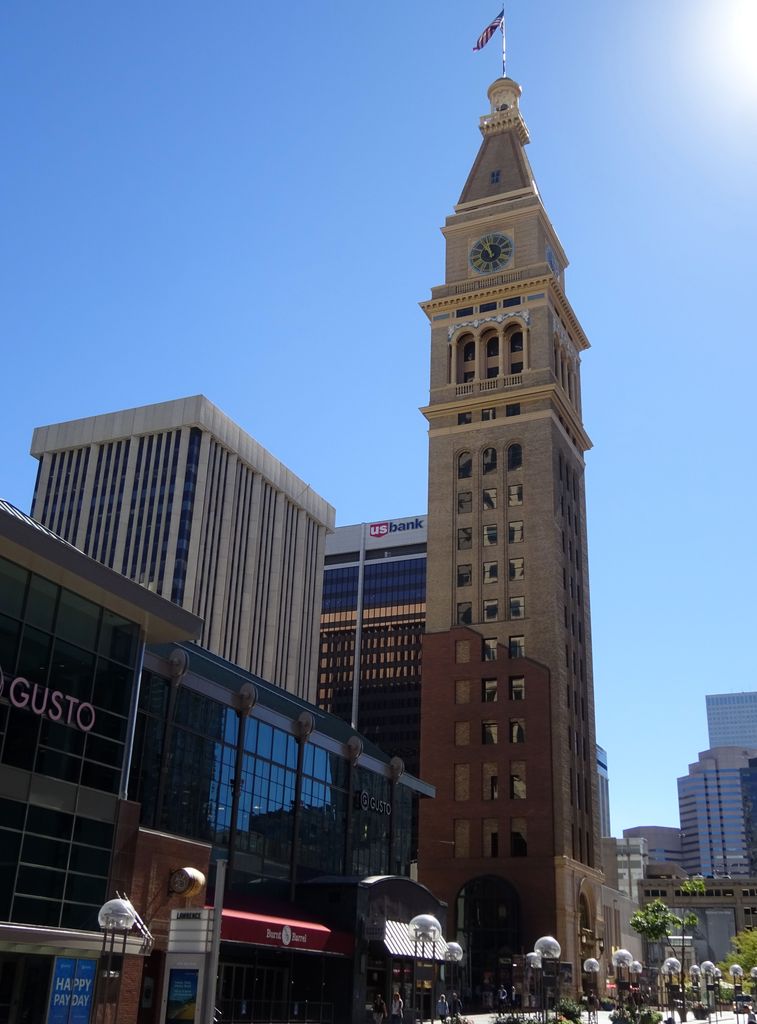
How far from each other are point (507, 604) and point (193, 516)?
55.0 m

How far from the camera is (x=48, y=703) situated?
3259 cm

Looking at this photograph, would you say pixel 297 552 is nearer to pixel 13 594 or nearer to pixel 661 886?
pixel 661 886

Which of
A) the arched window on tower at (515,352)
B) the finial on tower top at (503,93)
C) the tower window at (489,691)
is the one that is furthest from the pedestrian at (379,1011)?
the finial on tower top at (503,93)

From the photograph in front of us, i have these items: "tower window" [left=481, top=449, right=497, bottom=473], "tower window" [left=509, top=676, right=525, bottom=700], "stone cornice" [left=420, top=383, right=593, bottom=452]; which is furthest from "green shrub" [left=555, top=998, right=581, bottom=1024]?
"stone cornice" [left=420, top=383, right=593, bottom=452]

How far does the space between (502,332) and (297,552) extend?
63.8 metres

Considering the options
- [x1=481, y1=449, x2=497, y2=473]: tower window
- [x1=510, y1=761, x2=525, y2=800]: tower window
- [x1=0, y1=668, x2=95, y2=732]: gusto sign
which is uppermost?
[x1=481, y1=449, x2=497, y2=473]: tower window

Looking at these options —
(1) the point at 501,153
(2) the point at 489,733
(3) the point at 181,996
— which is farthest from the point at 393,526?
(3) the point at 181,996

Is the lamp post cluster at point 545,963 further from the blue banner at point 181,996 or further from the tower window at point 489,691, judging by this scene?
the tower window at point 489,691

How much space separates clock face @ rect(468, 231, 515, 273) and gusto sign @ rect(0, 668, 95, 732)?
7945cm

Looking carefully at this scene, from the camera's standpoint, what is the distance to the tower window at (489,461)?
A: 95375 millimetres

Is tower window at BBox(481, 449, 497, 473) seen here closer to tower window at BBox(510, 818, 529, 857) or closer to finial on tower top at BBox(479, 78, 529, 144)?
tower window at BBox(510, 818, 529, 857)

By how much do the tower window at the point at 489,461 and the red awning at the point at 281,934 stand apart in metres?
52.7

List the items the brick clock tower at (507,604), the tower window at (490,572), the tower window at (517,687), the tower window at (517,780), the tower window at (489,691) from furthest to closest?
the tower window at (490,572) < the tower window at (489,691) < the tower window at (517,687) < the tower window at (517,780) < the brick clock tower at (507,604)

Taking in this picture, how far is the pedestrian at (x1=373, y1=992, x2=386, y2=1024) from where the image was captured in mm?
47912
